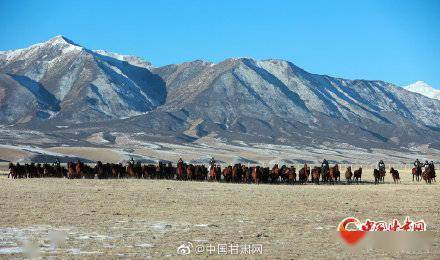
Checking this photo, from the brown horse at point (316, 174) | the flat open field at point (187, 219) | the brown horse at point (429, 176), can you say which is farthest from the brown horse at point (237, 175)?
the brown horse at point (429, 176)

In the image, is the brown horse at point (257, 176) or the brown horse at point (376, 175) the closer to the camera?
the brown horse at point (257, 176)

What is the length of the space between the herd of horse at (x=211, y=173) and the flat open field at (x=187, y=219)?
12.9m

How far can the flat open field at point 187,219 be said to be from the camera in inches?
634

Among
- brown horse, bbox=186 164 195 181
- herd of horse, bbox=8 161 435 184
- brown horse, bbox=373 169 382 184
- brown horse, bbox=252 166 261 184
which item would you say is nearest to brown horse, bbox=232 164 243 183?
herd of horse, bbox=8 161 435 184

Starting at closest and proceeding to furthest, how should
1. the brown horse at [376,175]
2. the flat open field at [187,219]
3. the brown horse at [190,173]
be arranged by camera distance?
the flat open field at [187,219], the brown horse at [376,175], the brown horse at [190,173]

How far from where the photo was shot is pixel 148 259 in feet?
48.6

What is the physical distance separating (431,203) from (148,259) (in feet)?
60.9

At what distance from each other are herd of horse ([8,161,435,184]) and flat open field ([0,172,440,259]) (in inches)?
508

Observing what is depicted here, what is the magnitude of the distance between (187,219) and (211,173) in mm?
27974

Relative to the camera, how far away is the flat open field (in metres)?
16.1

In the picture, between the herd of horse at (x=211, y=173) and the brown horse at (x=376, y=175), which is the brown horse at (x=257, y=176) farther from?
the brown horse at (x=376, y=175)

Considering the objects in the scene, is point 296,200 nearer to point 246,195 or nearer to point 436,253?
point 246,195

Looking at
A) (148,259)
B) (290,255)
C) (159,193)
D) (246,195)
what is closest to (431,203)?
(246,195)

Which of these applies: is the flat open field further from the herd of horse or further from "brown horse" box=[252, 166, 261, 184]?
the herd of horse
